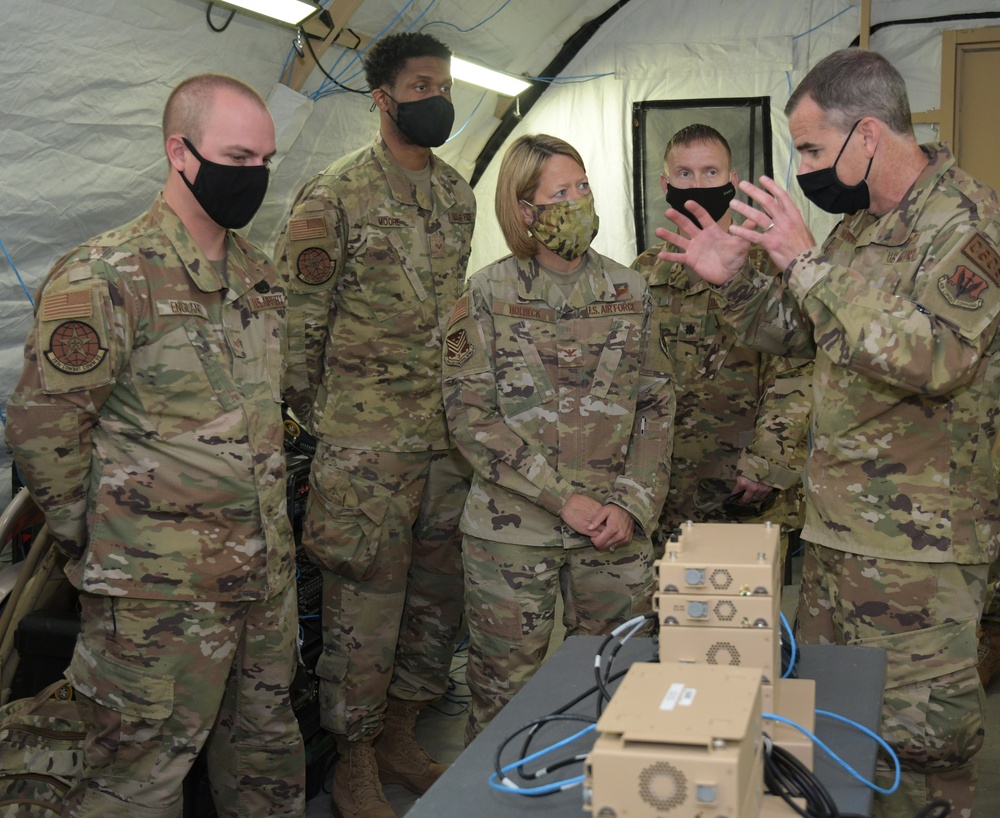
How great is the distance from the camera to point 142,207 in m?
3.69

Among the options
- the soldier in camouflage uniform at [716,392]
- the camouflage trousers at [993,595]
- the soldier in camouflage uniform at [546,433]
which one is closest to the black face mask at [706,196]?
the soldier in camouflage uniform at [716,392]

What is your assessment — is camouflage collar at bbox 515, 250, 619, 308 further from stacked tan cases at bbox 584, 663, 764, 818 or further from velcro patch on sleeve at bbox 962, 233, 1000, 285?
stacked tan cases at bbox 584, 663, 764, 818

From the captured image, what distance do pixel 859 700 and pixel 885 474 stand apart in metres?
0.65

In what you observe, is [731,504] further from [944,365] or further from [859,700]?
[859,700]

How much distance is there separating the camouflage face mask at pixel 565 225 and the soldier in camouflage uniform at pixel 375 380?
2.22 ft

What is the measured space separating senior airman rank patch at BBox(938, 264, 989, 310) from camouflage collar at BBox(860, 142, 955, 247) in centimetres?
18

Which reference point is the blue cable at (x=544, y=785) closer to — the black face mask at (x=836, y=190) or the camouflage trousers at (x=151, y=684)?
the camouflage trousers at (x=151, y=684)

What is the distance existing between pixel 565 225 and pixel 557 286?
6.5 inches

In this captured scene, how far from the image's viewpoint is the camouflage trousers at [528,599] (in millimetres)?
2660

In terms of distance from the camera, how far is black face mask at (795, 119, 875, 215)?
2314mm

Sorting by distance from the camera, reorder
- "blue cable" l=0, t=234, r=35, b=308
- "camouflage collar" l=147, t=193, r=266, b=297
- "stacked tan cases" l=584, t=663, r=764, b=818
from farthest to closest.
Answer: "blue cable" l=0, t=234, r=35, b=308, "camouflage collar" l=147, t=193, r=266, b=297, "stacked tan cases" l=584, t=663, r=764, b=818

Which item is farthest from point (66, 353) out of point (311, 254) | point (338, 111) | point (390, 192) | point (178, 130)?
point (338, 111)

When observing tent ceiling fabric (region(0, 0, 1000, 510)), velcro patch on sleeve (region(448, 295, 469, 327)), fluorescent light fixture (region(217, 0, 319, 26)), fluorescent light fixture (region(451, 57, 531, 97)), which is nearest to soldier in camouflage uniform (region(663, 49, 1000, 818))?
velcro patch on sleeve (region(448, 295, 469, 327))

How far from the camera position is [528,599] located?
266 cm
